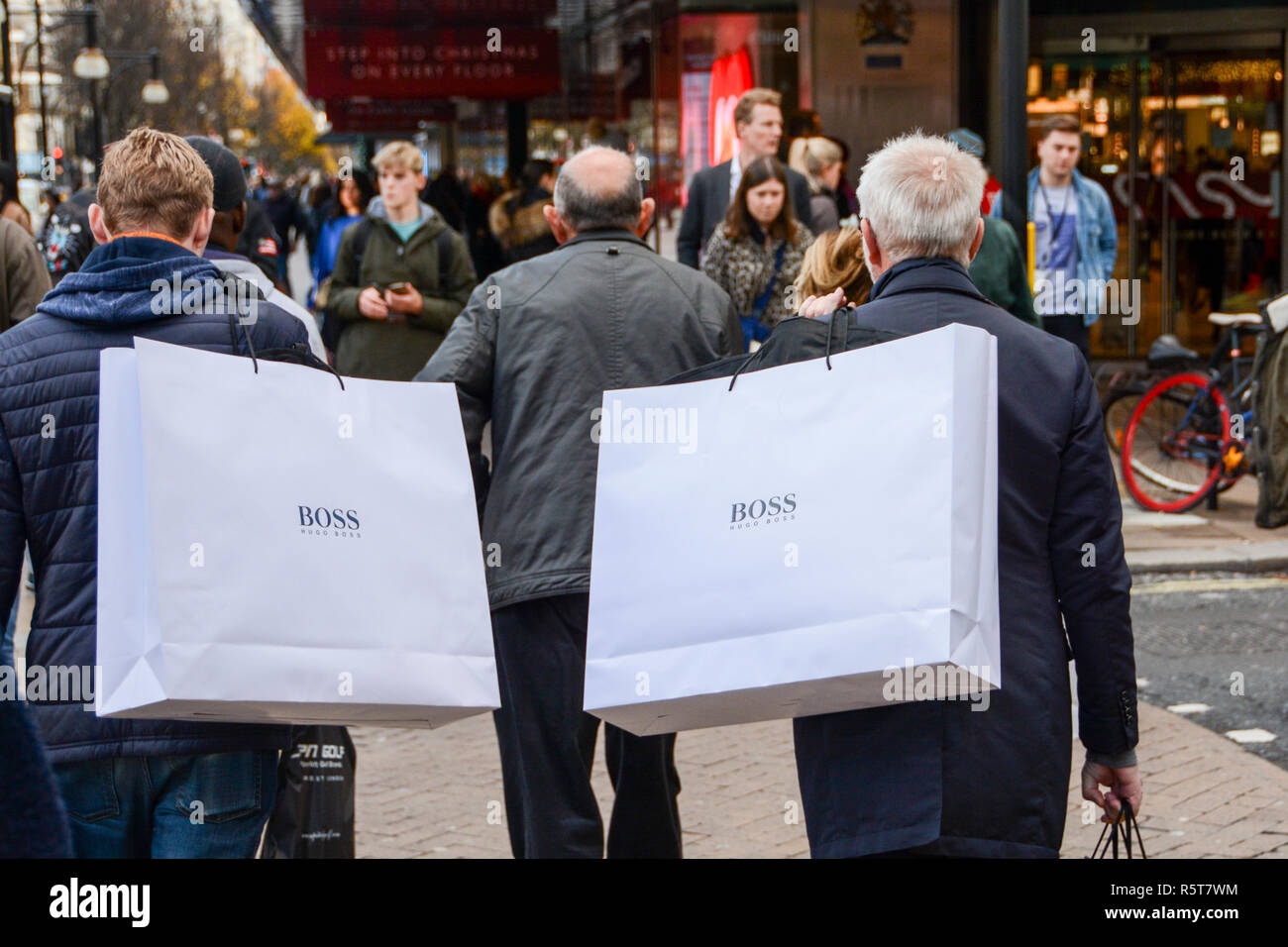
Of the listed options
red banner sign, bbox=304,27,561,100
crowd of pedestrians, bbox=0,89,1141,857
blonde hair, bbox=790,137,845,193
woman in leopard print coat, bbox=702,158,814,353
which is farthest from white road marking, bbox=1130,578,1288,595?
red banner sign, bbox=304,27,561,100

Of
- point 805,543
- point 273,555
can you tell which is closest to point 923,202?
point 805,543

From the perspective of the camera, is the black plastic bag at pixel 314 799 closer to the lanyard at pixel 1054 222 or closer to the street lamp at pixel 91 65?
the lanyard at pixel 1054 222

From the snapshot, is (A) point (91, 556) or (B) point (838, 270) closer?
(A) point (91, 556)

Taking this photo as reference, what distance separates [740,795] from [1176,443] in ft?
17.4

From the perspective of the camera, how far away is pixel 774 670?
2.48 metres

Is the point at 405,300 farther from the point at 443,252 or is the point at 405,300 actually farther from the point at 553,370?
the point at 553,370

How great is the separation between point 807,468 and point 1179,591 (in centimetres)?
614

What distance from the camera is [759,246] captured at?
7367mm

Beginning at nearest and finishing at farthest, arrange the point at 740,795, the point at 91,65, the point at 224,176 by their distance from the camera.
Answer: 1. the point at 224,176
2. the point at 740,795
3. the point at 91,65

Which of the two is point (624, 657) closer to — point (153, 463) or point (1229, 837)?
point (153, 463)

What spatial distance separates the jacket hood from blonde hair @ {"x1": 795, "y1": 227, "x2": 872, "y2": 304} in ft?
4.40

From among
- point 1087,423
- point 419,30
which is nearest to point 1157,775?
point 1087,423

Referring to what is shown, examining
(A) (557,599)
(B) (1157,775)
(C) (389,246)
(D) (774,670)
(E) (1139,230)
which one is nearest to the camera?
(D) (774,670)
